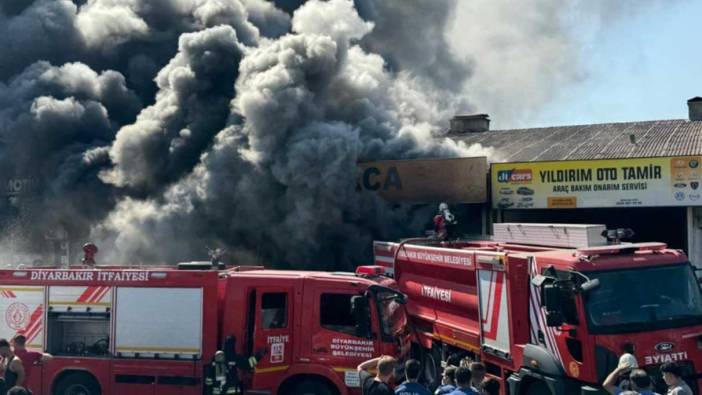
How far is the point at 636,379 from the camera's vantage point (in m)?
6.14

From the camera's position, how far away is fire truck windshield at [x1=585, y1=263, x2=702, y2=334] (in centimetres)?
810

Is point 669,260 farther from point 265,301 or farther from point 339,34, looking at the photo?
point 339,34

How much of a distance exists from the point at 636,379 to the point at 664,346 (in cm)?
220

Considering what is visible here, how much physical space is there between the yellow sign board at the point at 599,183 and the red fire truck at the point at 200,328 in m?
9.66

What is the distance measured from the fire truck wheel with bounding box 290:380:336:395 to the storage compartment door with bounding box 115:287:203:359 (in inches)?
63.2

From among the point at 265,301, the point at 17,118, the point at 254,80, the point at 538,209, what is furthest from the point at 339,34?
the point at 265,301

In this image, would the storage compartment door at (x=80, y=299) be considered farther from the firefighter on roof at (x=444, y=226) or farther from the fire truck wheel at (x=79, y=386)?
the firefighter on roof at (x=444, y=226)

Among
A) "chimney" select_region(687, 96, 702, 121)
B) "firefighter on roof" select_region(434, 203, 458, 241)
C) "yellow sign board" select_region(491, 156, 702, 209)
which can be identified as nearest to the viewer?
"firefighter on roof" select_region(434, 203, 458, 241)

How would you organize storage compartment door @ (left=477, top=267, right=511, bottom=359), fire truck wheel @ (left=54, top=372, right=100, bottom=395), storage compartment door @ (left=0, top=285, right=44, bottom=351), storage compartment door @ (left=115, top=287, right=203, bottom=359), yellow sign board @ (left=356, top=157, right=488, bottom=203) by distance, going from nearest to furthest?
storage compartment door @ (left=477, top=267, right=511, bottom=359)
storage compartment door @ (left=115, top=287, right=203, bottom=359)
fire truck wheel @ (left=54, top=372, right=100, bottom=395)
storage compartment door @ (left=0, top=285, right=44, bottom=351)
yellow sign board @ (left=356, top=157, right=488, bottom=203)

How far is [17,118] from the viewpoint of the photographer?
25.9 meters

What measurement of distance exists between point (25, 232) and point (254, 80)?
10901mm

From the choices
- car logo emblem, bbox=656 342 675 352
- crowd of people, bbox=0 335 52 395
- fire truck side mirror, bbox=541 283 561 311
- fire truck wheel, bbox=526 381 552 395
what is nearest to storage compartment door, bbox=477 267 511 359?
fire truck wheel, bbox=526 381 552 395

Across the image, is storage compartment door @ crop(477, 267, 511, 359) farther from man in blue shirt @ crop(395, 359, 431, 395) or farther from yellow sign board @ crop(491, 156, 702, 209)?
yellow sign board @ crop(491, 156, 702, 209)

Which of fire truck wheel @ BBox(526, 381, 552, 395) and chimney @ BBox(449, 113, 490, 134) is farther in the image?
chimney @ BBox(449, 113, 490, 134)
